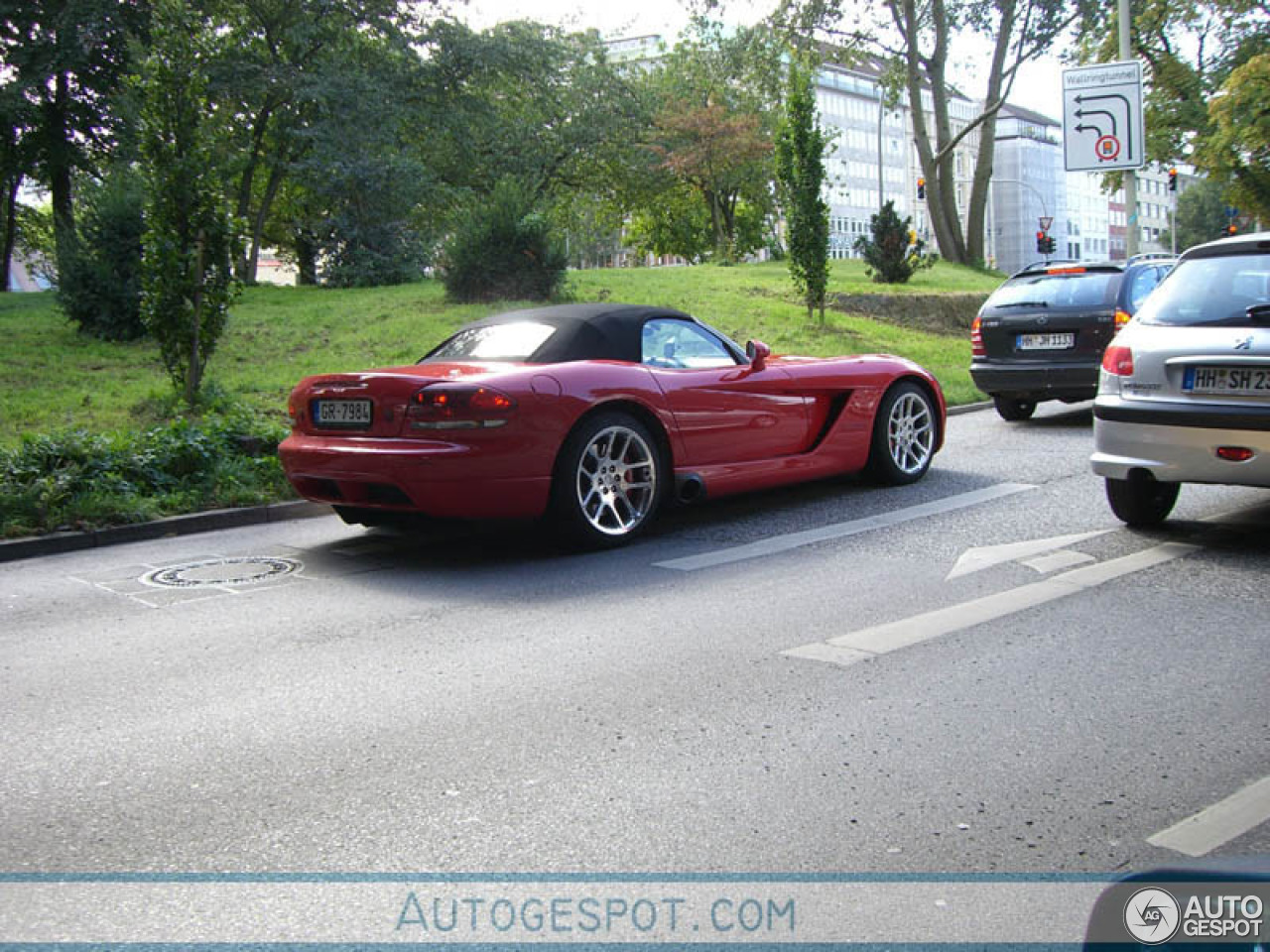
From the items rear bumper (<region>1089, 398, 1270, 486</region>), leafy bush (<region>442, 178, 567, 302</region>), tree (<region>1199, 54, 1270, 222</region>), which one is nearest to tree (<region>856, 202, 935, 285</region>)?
tree (<region>1199, 54, 1270, 222</region>)

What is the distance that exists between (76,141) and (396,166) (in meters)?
10.8

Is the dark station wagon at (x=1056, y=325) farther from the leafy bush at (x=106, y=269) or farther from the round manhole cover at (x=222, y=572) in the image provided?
the leafy bush at (x=106, y=269)

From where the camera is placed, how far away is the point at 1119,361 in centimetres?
692

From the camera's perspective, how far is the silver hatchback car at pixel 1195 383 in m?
6.33

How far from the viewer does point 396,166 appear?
26953 mm

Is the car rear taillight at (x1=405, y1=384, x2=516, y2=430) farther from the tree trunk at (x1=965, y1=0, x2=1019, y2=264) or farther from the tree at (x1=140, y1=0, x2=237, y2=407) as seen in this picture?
the tree trunk at (x1=965, y1=0, x2=1019, y2=264)

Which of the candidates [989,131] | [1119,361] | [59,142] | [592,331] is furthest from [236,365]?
[989,131]

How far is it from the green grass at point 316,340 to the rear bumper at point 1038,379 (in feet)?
7.13

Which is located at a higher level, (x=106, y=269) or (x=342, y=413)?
(x=106, y=269)

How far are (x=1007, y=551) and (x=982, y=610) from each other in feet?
4.38

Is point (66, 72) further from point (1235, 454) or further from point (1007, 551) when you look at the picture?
point (1235, 454)

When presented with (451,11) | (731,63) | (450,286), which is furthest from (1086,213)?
(450,286)

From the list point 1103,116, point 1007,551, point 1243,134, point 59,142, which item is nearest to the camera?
point 1007,551

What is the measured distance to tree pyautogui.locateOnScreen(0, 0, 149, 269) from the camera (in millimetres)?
27562
